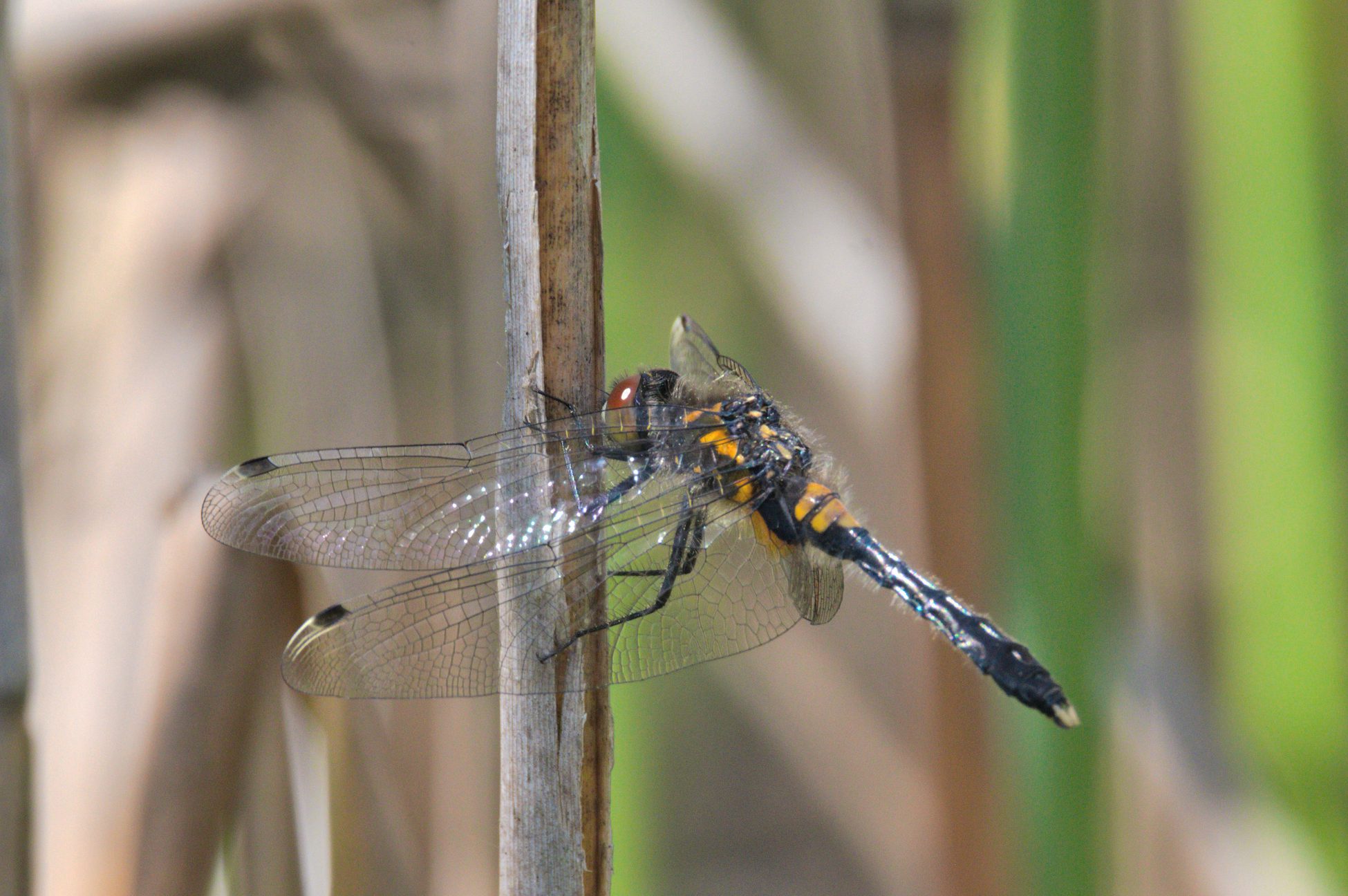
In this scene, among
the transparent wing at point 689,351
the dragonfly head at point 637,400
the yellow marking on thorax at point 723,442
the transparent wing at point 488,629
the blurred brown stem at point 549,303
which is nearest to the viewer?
the blurred brown stem at point 549,303

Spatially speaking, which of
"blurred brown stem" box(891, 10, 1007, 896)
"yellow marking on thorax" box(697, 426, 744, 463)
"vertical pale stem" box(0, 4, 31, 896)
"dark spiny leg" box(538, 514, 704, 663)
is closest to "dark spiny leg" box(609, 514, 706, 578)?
"dark spiny leg" box(538, 514, 704, 663)

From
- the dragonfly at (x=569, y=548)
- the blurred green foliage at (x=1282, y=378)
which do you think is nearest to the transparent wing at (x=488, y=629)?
the dragonfly at (x=569, y=548)

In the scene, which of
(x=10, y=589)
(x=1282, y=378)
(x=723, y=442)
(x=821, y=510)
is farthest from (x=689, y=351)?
(x=10, y=589)

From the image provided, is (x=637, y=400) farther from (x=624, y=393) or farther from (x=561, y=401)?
(x=561, y=401)

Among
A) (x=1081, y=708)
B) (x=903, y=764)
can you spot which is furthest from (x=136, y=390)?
(x=903, y=764)

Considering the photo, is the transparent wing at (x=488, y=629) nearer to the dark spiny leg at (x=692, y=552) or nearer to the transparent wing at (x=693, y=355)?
the dark spiny leg at (x=692, y=552)

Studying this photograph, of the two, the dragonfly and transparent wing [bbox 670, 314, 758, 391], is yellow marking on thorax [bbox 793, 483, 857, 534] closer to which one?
the dragonfly
